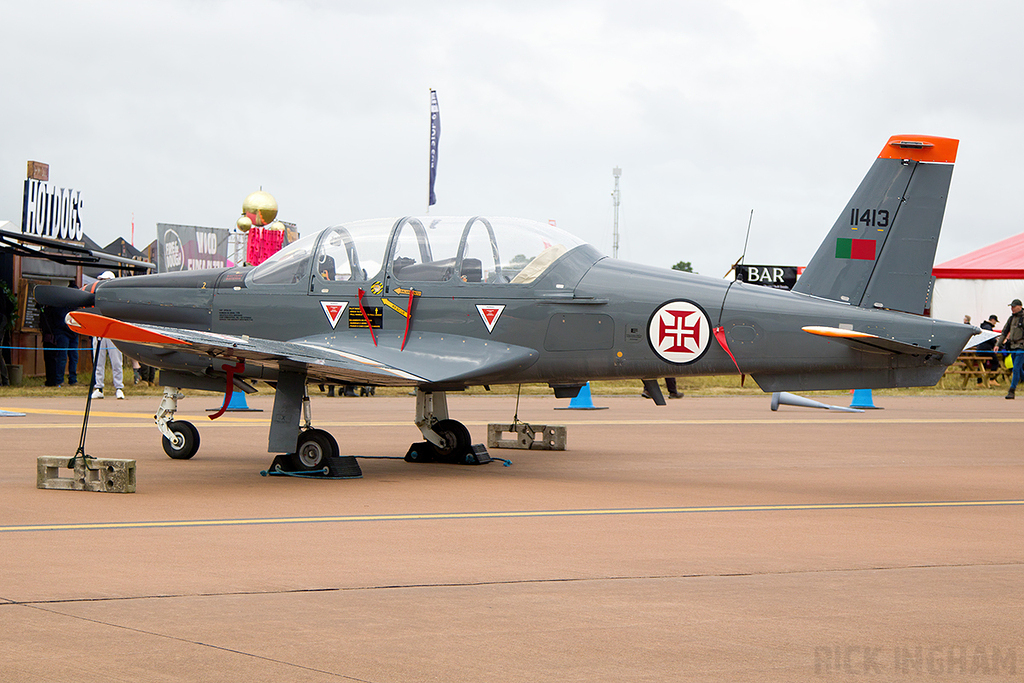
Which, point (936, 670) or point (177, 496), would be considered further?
point (177, 496)

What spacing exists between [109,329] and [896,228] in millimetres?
7144

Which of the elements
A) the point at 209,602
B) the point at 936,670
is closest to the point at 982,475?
the point at 936,670

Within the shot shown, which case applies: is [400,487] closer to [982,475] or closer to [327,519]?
[327,519]

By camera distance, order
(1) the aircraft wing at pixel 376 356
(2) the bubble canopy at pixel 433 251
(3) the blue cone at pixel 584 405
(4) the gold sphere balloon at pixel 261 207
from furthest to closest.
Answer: (4) the gold sphere balloon at pixel 261 207 < (3) the blue cone at pixel 584 405 < (2) the bubble canopy at pixel 433 251 < (1) the aircraft wing at pixel 376 356

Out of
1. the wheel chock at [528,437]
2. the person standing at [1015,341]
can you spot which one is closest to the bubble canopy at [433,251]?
the wheel chock at [528,437]

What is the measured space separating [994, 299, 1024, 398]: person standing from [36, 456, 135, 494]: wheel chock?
22.3 metres

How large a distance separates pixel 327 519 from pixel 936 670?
4869mm

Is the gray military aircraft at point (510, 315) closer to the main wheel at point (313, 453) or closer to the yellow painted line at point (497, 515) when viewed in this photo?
the main wheel at point (313, 453)

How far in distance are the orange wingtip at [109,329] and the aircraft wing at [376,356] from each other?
31 centimetres

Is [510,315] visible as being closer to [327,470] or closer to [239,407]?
[327,470]

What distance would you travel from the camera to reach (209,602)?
546 centimetres

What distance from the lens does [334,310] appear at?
11.7m

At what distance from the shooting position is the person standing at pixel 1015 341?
26.1 m

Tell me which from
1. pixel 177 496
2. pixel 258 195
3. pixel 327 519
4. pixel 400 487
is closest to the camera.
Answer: pixel 327 519
